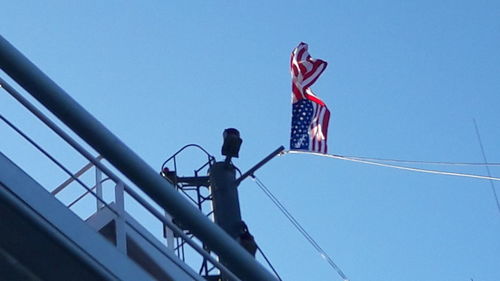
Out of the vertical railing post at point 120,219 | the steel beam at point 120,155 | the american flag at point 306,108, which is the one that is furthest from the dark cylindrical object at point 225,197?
the steel beam at point 120,155

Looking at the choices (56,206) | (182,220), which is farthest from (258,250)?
(182,220)

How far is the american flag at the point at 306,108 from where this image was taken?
40.5ft

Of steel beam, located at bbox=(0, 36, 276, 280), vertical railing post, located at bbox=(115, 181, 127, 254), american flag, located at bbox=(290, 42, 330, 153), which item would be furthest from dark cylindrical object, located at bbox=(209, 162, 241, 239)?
steel beam, located at bbox=(0, 36, 276, 280)

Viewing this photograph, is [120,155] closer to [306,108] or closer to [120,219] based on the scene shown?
[120,219]

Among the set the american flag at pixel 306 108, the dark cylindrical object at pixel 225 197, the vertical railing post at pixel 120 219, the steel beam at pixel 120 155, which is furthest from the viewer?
the american flag at pixel 306 108

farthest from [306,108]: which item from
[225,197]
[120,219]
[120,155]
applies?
[120,155]

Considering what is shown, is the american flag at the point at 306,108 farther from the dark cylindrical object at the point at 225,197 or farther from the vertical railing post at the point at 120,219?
the vertical railing post at the point at 120,219

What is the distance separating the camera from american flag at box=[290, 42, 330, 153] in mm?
12336

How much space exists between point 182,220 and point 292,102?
11565 millimetres

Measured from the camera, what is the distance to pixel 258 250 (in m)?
7.21

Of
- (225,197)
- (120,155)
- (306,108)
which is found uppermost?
(306,108)

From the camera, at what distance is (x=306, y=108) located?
12.8 metres

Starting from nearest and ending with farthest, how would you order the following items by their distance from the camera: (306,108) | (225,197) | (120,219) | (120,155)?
(120,155)
(120,219)
(225,197)
(306,108)

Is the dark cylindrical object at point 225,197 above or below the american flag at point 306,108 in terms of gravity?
below
